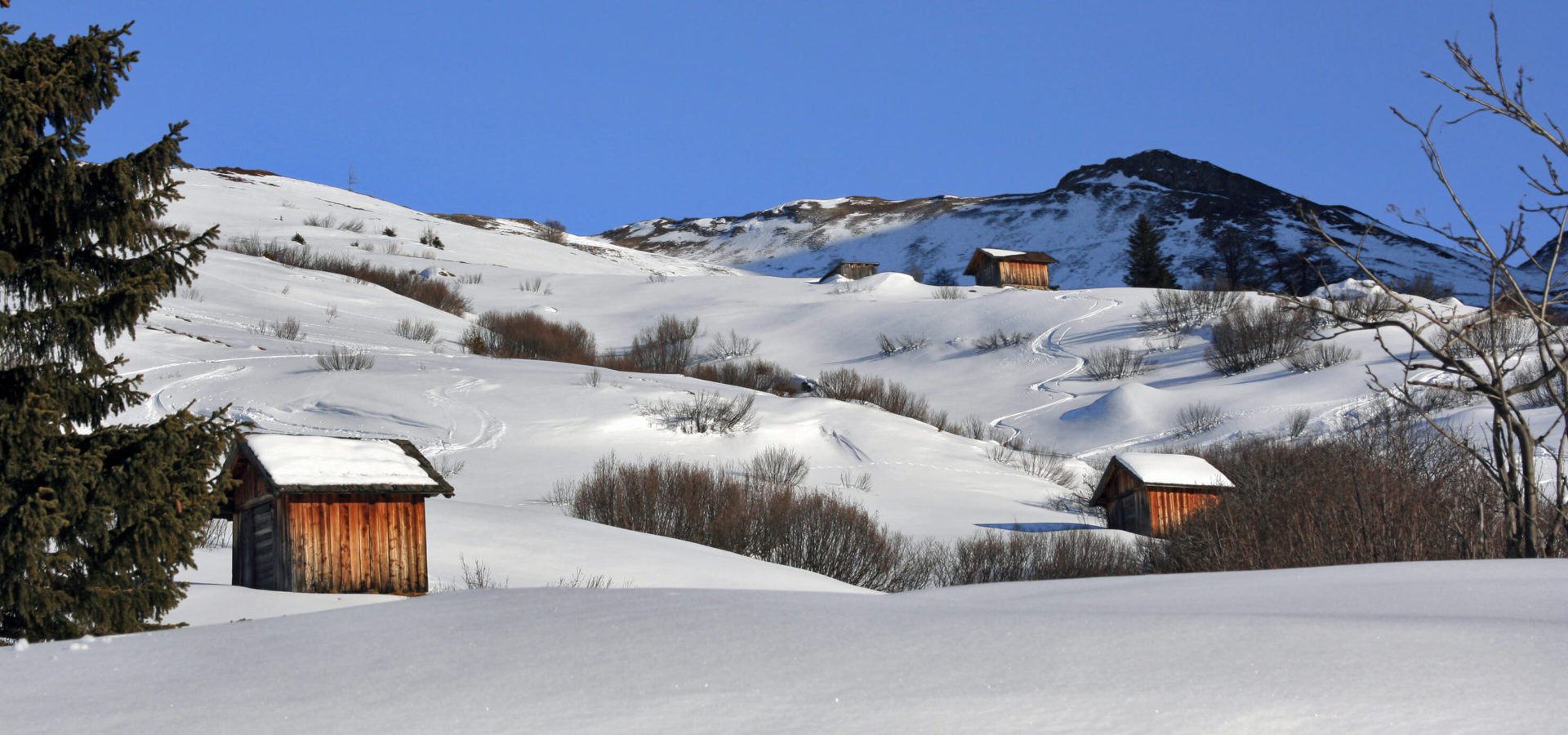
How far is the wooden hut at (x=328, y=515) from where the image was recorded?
11492 millimetres

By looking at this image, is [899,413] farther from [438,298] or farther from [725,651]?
[725,651]

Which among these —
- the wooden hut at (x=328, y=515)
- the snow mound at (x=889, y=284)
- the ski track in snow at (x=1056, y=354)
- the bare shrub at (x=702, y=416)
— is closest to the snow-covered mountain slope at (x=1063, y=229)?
the snow mound at (x=889, y=284)

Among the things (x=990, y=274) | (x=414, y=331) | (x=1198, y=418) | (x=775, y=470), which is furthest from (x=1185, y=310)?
(x=414, y=331)

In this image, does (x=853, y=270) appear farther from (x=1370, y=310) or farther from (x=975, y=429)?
(x=1370, y=310)

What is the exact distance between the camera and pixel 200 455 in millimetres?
7754

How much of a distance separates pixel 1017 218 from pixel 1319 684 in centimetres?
8561

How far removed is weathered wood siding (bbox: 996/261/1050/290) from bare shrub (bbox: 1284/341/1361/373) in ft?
53.1

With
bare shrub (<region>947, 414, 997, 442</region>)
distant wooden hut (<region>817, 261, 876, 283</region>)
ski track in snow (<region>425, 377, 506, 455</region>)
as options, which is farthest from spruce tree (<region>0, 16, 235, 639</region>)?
distant wooden hut (<region>817, 261, 876, 283</region>)

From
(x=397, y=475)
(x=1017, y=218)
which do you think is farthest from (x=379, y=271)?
(x=1017, y=218)

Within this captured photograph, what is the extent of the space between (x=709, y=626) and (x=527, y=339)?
29.9 m

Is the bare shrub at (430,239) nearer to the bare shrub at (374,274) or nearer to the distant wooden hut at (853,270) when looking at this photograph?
the bare shrub at (374,274)

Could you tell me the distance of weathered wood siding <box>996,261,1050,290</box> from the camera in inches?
1953

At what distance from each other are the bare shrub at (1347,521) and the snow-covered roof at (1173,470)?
1.82 meters

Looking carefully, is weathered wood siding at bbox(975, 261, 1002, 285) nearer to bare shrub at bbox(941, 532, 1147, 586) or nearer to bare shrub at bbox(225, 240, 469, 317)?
bare shrub at bbox(225, 240, 469, 317)
